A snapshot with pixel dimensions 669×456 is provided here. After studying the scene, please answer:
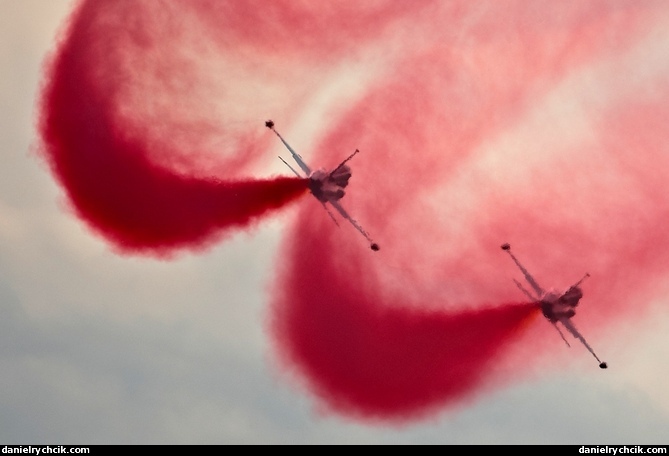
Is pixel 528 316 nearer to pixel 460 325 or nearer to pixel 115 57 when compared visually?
pixel 460 325

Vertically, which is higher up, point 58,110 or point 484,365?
point 58,110

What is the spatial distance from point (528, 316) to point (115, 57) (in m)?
20.1

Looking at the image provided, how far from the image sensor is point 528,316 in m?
101

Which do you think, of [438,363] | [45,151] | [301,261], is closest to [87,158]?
[45,151]

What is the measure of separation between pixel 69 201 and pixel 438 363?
1680cm

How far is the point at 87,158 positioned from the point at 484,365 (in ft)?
60.7

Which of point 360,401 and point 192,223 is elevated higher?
point 192,223

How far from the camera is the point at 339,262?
102 meters

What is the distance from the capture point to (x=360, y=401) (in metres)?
100
